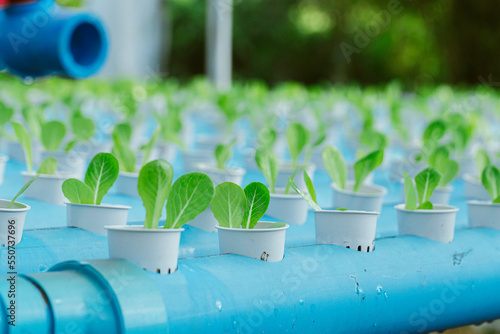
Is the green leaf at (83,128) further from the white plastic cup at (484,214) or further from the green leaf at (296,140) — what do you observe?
the white plastic cup at (484,214)


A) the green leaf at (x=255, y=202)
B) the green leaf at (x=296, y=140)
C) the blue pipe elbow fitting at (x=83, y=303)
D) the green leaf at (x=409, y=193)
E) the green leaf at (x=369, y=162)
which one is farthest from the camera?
the green leaf at (x=296, y=140)

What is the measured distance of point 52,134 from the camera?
153cm

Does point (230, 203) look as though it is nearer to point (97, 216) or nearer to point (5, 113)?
point (97, 216)

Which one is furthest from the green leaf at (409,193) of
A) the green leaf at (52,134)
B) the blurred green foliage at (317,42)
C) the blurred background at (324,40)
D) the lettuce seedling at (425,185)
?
the blurred green foliage at (317,42)

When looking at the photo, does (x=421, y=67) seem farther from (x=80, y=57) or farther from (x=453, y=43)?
(x=80, y=57)

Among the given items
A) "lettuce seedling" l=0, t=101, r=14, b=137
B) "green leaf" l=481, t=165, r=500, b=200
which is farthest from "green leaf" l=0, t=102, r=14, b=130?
"green leaf" l=481, t=165, r=500, b=200

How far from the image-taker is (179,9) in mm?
13344

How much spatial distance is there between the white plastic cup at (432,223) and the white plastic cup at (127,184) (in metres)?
0.54

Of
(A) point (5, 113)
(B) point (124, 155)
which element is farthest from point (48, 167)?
(A) point (5, 113)

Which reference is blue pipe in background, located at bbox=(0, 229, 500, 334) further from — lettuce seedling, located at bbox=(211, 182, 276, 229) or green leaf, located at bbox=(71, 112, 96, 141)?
green leaf, located at bbox=(71, 112, 96, 141)

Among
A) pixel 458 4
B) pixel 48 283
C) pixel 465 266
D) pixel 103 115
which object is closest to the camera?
pixel 48 283

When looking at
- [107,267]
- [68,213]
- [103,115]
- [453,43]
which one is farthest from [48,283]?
[453,43]

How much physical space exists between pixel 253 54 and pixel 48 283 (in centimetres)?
1310

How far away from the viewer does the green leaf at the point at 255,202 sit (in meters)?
0.98
